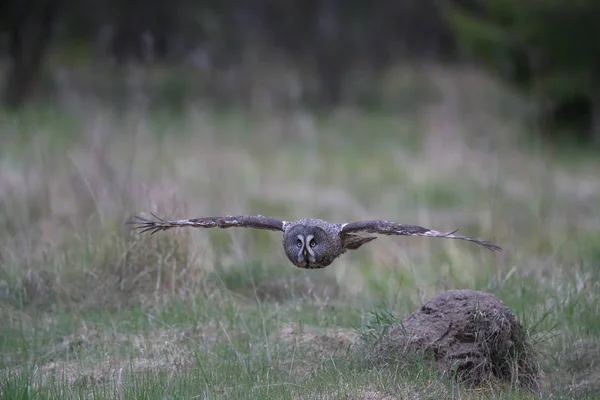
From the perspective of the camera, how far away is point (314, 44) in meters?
24.6

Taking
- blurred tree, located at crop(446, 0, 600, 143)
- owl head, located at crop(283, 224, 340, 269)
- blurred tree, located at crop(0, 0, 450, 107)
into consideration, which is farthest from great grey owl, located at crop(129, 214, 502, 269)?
blurred tree, located at crop(0, 0, 450, 107)

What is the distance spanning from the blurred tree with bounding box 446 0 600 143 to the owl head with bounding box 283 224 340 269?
10.8 metres

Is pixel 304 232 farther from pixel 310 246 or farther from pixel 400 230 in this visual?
pixel 400 230

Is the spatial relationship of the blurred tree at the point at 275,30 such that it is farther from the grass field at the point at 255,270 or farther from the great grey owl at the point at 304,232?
the great grey owl at the point at 304,232

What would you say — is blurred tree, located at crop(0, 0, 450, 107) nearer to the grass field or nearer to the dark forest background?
the dark forest background

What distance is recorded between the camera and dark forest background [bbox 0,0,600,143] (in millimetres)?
16375

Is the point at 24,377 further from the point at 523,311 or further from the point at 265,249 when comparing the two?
the point at 265,249

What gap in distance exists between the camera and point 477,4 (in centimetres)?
2166

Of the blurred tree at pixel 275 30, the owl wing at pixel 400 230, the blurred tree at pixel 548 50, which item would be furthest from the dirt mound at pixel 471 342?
the blurred tree at pixel 275 30

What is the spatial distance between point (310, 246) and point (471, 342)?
115cm

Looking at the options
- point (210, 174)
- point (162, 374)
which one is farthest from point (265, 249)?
point (162, 374)

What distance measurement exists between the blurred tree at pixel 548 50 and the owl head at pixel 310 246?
10.8 metres

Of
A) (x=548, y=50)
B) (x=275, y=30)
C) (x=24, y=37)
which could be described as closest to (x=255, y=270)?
(x=548, y=50)

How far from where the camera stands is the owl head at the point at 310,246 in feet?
20.0
